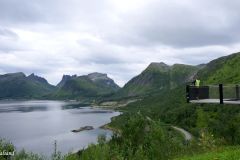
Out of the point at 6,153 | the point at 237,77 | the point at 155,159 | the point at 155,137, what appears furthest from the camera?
the point at 237,77

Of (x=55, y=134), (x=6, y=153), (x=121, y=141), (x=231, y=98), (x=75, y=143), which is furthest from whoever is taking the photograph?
(x=55, y=134)

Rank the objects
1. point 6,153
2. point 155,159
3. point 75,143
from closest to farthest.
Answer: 1. point 6,153
2. point 155,159
3. point 75,143

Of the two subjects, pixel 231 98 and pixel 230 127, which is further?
pixel 230 127

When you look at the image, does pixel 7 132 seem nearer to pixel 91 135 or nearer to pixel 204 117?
pixel 91 135

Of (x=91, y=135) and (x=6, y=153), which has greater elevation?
(x=6, y=153)

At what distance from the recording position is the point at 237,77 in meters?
192

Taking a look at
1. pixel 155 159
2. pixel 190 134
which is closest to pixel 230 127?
pixel 155 159

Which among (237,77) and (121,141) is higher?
(237,77)

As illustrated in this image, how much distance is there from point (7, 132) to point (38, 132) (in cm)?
1629

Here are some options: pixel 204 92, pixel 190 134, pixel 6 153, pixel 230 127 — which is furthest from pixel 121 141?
pixel 190 134

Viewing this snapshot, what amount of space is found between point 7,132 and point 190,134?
95.3 metres

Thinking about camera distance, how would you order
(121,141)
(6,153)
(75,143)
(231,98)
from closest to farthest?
(231,98) < (6,153) < (121,141) < (75,143)

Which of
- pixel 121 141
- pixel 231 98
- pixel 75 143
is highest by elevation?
pixel 231 98

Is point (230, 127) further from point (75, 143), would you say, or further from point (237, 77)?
point (237, 77)
